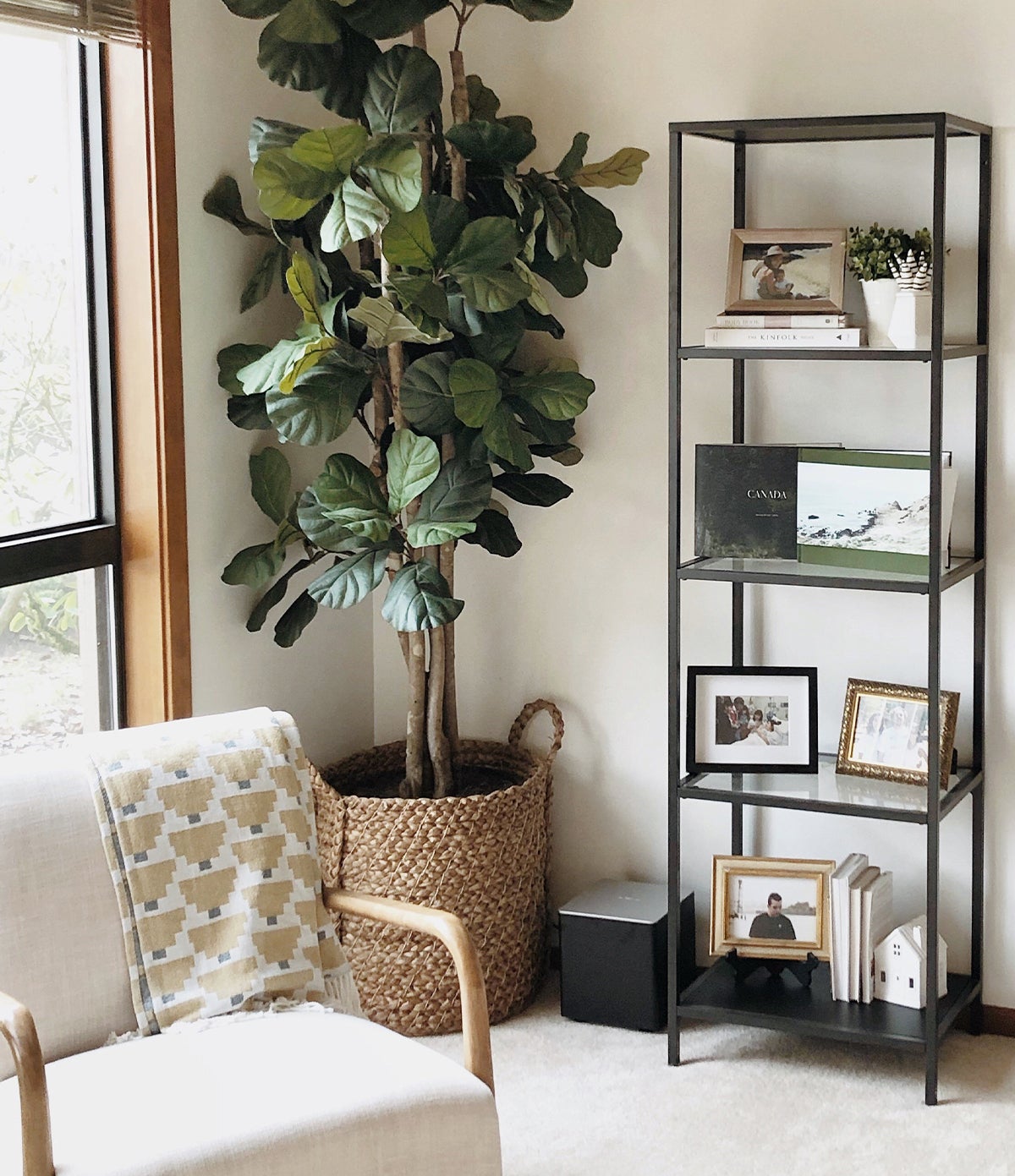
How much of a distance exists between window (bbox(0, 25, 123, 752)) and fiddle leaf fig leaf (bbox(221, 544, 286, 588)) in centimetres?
23

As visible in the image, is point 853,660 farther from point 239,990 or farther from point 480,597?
point 239,990

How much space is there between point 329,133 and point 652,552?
3.73ft

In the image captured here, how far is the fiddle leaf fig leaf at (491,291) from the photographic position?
271 centimetres

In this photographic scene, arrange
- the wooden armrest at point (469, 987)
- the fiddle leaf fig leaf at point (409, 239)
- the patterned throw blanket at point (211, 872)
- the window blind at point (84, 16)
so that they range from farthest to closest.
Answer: the fiddle leaf fig leaf at point (409, 239)
the window blind at point (84, 16)
the patterned throw blanket at point (211, 872)
the wooden armrest at point (469, 987)

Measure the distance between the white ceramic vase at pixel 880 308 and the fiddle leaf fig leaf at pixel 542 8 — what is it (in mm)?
737

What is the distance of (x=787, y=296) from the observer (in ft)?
9.33

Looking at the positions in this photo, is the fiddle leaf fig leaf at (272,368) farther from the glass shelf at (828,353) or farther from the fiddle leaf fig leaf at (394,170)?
the glass shelf at (828,353)

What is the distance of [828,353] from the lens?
272 cm

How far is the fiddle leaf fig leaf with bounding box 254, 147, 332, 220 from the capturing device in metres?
2.59

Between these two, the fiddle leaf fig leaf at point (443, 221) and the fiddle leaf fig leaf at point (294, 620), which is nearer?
the fiddle leaf fig leaf at point (443, 221)

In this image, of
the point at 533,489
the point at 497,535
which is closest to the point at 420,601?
the point at 497,535

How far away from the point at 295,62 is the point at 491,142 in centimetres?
38

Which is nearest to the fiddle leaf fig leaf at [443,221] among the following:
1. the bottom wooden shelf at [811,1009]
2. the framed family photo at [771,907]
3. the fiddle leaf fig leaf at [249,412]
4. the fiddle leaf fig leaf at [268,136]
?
the fiddle leaf fig leaf at [268,136]

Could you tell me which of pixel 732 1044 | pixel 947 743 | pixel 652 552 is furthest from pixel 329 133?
pixel 732 1044
